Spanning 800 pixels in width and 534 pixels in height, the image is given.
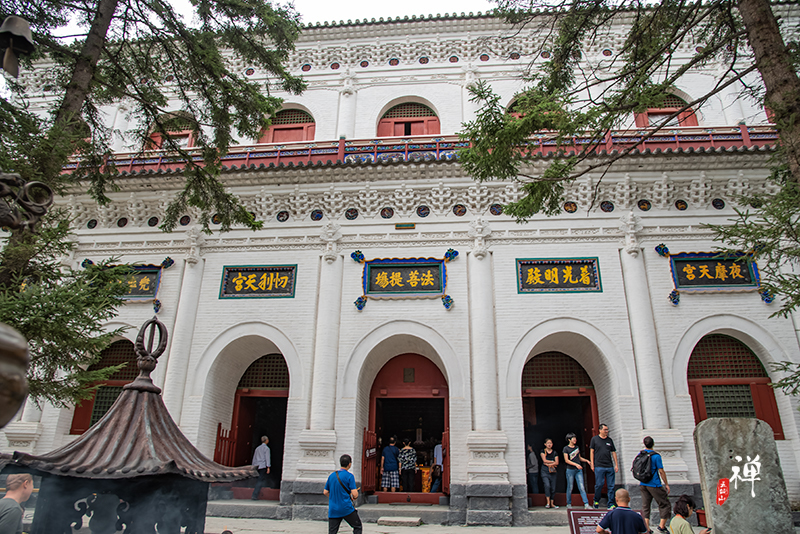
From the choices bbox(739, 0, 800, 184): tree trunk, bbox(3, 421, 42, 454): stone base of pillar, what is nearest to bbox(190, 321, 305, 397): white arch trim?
bbox(3, 421, 42, 454): stone base of pillar

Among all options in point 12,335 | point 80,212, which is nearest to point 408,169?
point 80,212

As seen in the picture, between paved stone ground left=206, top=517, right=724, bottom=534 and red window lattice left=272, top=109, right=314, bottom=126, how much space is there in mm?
10099

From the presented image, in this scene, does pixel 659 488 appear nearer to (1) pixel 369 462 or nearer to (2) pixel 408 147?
(1) pixel 369 462

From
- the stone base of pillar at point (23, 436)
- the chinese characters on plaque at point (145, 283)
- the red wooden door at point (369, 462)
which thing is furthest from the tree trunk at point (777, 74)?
the stone base of pillar at point (23, 436)

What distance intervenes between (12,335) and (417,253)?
10.2 metres

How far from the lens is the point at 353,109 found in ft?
46.1

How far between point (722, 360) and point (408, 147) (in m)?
8.12

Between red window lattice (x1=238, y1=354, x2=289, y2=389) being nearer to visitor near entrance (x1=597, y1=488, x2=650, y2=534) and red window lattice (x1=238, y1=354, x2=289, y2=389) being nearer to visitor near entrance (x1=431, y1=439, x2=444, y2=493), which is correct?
visitor near entrance (x1=431, y1=439, x2=444, y2=493)

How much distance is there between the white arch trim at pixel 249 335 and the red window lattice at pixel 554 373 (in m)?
4.98

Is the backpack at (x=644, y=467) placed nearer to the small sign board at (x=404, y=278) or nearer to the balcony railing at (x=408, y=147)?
the small sign board at (x=404, y=278)

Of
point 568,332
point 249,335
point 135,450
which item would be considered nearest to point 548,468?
point 568,332

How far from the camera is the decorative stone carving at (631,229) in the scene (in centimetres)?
1088

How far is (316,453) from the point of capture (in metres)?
10.0

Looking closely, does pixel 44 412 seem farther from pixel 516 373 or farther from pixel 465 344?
pixel 516 373
